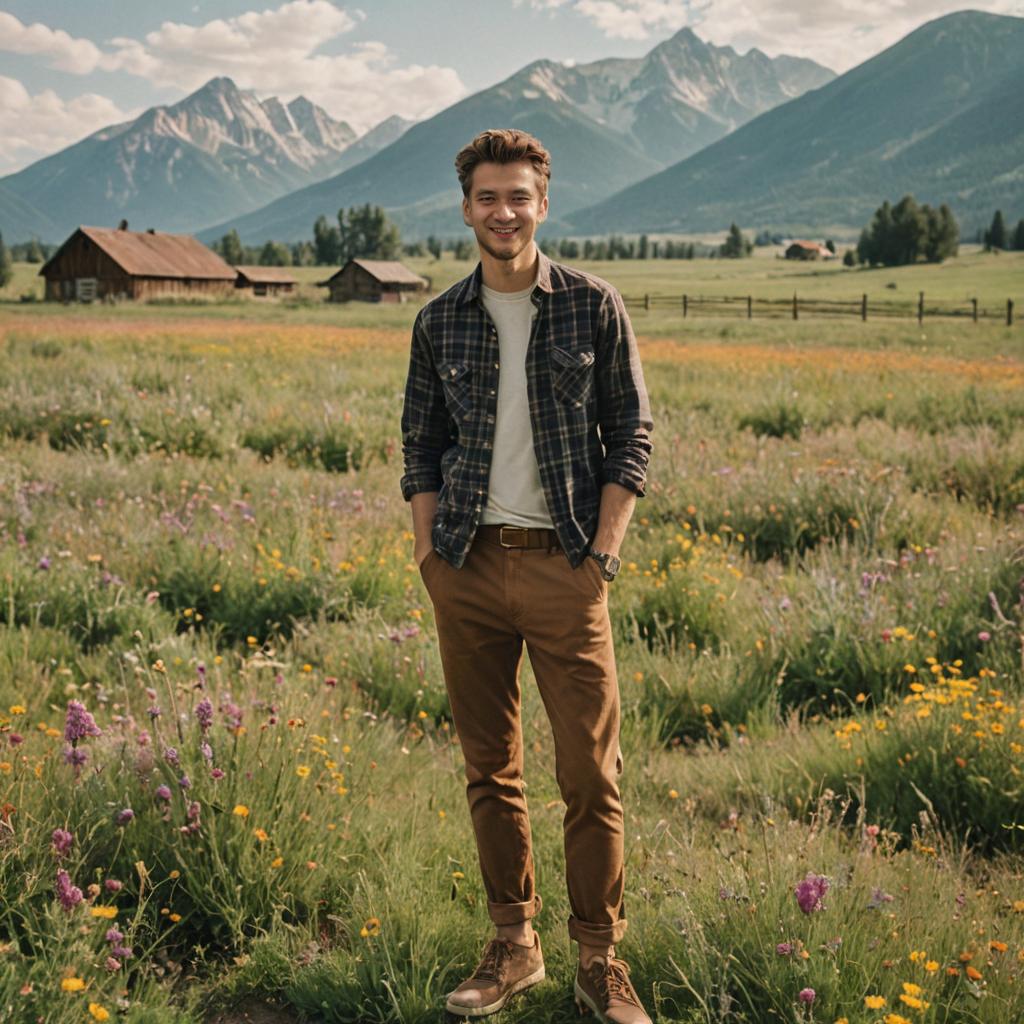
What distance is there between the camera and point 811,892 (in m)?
2.47

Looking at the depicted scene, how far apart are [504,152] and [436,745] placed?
274 cm

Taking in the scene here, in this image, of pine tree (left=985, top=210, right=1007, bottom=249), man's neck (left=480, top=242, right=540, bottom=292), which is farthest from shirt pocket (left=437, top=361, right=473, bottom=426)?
pine tree (left=985, top=210, right=1007, bottom=249)

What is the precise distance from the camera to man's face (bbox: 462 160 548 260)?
2723 millimetres

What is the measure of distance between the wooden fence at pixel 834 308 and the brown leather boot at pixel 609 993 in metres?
41.0

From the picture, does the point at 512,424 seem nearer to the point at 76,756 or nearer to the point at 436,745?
the point at 76,756

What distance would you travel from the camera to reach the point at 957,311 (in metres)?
46.2

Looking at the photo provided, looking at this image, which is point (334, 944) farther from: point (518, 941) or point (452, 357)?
point (452, 357)

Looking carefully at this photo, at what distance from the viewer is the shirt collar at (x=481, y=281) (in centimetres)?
279

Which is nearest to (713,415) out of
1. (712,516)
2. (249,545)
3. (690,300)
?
(712,516)

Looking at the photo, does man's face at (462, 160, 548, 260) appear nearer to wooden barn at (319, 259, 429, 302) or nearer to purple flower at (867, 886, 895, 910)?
purple flower at (867, 886, 895, 910)

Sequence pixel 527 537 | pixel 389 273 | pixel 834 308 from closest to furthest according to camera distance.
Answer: pixel 527 537, pixel 834 308, pixel 389 273

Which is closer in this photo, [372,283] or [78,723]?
[78,723]

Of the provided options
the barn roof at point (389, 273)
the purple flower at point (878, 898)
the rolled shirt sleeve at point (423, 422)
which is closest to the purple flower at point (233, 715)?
the rolled shirt sleeve at point (423, 422)

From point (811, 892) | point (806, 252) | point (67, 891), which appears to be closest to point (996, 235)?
point (806, 252)
